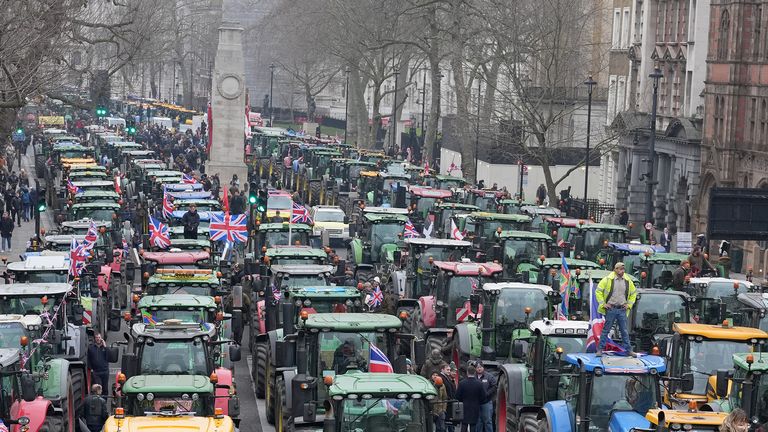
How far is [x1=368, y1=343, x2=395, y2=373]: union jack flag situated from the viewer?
64.8 ft

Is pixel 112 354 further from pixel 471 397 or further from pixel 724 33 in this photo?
pixel 724 33

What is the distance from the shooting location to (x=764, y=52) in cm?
5612

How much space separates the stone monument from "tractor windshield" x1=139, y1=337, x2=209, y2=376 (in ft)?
172

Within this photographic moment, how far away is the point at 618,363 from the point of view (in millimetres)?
18312

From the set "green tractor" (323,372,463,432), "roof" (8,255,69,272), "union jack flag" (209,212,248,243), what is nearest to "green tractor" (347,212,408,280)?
"union jack flag" (209,212,248,243)

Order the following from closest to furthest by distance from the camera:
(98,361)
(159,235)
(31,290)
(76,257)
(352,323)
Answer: (352,323), (98,361), (31,290), (76,257), (159,235)

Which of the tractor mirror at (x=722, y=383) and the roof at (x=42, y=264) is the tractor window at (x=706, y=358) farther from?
the roof at (x=42, y=264)

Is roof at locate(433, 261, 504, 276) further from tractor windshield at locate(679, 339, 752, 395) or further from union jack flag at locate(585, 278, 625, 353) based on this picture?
tractor windshield at locate(679, 339, 752, 395)

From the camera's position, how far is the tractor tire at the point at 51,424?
19109 mm

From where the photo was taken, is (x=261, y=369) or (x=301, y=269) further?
(x=301, y=269)

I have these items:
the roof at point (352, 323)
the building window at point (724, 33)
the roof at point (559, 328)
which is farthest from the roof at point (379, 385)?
the building window at point (724, 33)

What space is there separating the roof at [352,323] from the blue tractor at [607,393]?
2811 millimetres

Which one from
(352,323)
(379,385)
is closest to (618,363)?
(379,385)

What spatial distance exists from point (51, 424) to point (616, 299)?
7.34m
